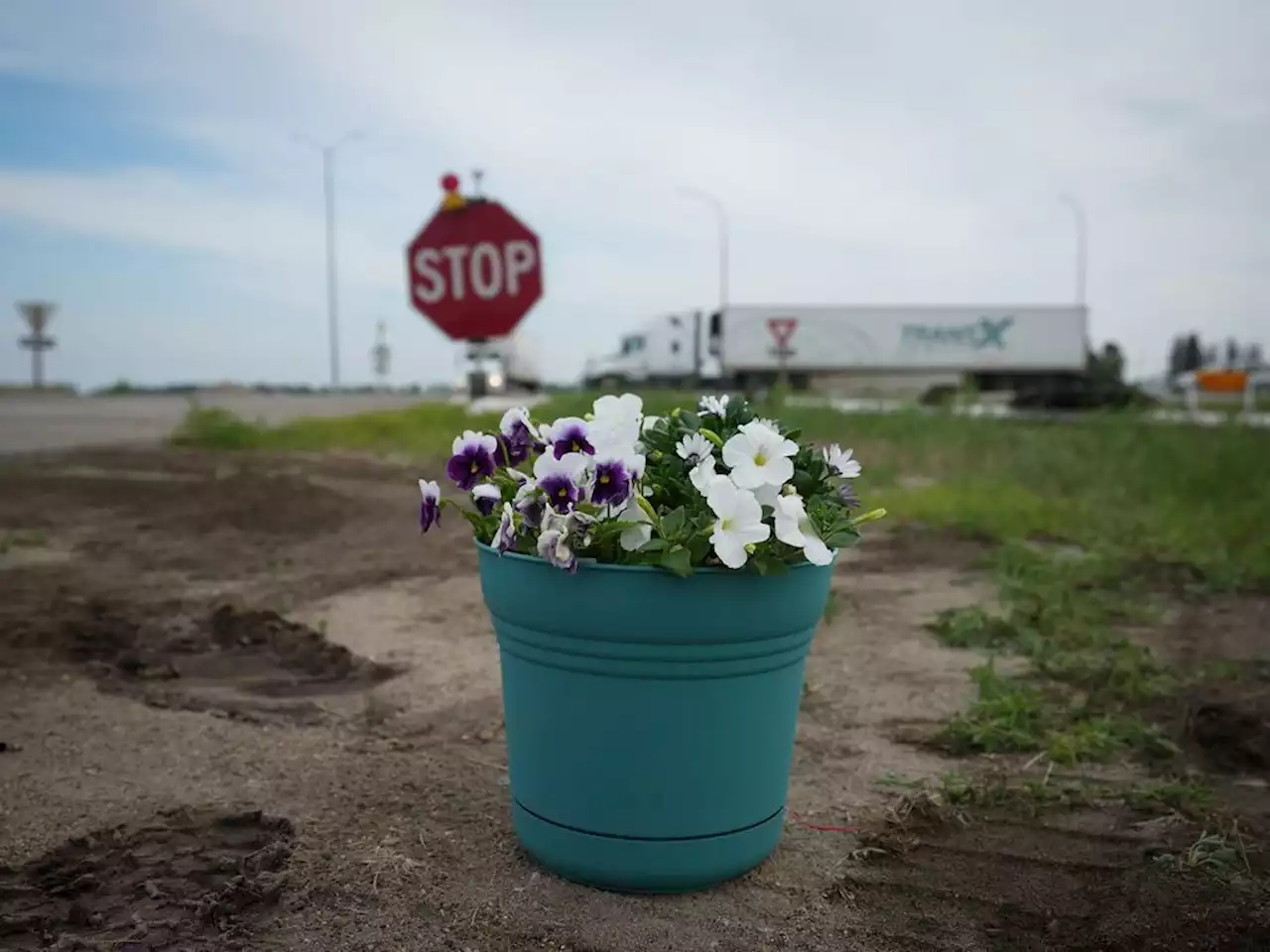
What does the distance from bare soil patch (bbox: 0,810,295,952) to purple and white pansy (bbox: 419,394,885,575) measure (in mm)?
824

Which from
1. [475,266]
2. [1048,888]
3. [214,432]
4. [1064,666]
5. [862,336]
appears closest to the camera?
[1048,888]

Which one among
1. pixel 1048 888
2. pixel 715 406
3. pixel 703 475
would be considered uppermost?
pixel 715 406

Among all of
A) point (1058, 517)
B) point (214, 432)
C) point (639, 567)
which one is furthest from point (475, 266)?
point (639, 567)

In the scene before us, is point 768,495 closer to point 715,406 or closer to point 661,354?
point 715,406

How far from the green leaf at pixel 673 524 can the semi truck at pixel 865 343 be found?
32641 millimetres

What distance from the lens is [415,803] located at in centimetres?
285

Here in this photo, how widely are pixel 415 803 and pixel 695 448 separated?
119 centimetres

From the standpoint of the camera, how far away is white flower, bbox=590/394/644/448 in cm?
230

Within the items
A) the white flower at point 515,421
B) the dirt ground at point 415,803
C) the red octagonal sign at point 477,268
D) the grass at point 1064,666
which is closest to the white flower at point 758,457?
the white flower at point 515,421

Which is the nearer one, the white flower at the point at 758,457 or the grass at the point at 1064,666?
the white flower at the point at 758,457

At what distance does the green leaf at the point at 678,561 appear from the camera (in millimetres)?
2119

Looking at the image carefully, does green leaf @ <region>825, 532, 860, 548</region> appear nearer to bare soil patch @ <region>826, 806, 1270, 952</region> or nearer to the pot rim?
the pot rim

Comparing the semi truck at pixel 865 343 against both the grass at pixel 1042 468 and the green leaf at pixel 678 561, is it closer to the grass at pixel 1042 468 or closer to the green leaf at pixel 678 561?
the grass at pixel 1042 468

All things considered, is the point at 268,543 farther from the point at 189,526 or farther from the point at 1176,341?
the point at 1176,341
